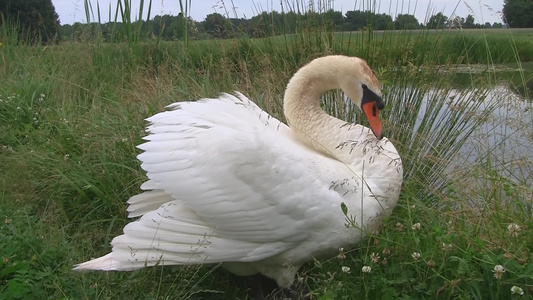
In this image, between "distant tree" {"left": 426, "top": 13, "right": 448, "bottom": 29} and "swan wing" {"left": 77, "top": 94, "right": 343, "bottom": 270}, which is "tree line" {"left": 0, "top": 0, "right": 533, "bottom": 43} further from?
"swan wing" {"left": 77, "top": 94, "right": 343, "bottom": 270}

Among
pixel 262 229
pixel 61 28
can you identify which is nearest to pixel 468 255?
pixel 262 229

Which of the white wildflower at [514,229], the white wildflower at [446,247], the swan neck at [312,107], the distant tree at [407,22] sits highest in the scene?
the distant tree at [407,22]

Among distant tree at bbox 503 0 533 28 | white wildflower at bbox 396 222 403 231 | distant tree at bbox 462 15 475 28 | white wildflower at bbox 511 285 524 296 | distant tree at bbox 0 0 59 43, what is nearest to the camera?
white wildflower at bbox 511 285 524 296

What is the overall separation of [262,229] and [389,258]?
655 mm

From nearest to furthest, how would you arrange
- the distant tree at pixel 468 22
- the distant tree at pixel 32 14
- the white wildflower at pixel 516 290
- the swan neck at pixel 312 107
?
the white wildflower at pixel 516 290 → the swan neck at pixel 312 107 → the distant tree at pixel 468 22 → the distant tree at pixel 32 14

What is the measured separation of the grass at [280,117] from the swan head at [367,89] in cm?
31

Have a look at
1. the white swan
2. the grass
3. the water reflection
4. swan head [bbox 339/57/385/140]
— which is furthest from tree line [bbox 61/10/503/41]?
the white swan

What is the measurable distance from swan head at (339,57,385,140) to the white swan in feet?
1.01

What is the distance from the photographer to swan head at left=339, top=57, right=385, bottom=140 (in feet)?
10.4

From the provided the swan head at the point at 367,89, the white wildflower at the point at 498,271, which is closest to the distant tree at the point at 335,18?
the swan head at the point at 367,89

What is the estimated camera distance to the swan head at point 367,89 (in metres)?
3.18

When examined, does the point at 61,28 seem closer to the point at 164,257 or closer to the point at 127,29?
the point at 127,29

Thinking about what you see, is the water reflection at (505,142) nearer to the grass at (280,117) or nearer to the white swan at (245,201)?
the grass at (280,117)

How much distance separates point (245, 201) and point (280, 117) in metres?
1.79
